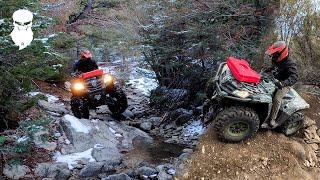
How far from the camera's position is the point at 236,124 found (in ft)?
21.5

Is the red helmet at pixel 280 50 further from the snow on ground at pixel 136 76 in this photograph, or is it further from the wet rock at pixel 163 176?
the snow on ground at pixel 136 76

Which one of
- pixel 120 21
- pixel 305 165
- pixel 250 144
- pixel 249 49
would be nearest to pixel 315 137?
pixel 305 165

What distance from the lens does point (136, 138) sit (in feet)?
30.6

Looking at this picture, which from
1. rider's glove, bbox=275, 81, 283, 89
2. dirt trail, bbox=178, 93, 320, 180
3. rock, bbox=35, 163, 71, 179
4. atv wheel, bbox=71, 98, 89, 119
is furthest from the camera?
atv wheel, bbox=71, 98, 89, 119

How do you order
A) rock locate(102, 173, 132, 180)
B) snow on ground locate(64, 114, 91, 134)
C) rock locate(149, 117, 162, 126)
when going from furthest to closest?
1. rock locate(149, 117, 162, 126)
2. snow on ground locate(64, 114, 91, 134)
3. rock locate(102, 173, 132, 180)

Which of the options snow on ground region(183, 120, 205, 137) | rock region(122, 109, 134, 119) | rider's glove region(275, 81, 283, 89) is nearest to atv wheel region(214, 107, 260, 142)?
rider's glove region(275, 81, 283, 89)

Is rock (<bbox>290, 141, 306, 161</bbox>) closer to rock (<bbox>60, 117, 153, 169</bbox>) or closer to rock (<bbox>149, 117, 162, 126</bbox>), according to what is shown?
rock (<bbox>60, 117, 153, 169</bbox>)

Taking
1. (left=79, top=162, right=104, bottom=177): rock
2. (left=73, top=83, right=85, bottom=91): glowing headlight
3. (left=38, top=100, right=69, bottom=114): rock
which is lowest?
(left=38, top=100, right=69, bottom=114): rock

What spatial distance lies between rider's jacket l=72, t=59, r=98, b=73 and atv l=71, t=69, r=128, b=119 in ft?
0.63

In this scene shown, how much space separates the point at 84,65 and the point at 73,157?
106 inches

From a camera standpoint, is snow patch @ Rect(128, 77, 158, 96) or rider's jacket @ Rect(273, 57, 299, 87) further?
snow patch @ Rect(128, 77, 158, 96)

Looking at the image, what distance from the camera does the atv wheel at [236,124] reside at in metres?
6.36

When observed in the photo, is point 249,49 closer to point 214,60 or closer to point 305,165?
point 214,60

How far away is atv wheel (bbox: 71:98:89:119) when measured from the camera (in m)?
9.38
